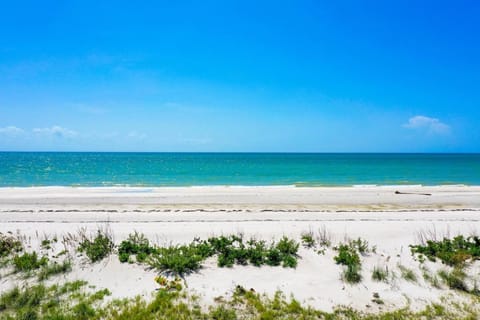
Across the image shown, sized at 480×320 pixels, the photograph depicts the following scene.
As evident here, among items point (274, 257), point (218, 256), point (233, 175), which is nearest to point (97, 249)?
point (218, 256)

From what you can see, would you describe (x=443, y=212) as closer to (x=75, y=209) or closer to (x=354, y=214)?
(x=354, y=214)

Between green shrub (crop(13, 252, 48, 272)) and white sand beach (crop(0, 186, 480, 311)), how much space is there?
0.37 metres

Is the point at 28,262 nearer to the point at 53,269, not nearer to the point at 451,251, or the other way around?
the point at 53,269

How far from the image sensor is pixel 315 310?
18.3 ft

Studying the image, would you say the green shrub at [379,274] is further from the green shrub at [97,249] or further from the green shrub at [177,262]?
the green shrub at [97,249]

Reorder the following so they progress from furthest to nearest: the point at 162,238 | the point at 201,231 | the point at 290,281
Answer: the point at 201,231 → the point at 162,238 → the point at 290,281

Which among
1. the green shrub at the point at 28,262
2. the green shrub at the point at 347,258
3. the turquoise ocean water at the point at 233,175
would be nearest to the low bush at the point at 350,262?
the green shrub at the point at 347,258

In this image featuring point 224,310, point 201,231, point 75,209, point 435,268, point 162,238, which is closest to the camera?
point 224,310

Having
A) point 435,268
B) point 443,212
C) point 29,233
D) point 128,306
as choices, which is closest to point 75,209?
point 29,233

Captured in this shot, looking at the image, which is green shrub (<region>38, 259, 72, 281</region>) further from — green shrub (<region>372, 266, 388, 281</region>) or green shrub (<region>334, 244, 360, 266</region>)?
green shrub (<region>372, 266, 388, 281</region>)

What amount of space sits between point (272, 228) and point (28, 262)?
339 inches

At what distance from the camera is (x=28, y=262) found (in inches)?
279

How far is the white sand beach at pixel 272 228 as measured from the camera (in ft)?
21.1

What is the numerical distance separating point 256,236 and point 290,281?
3797 millimetres
